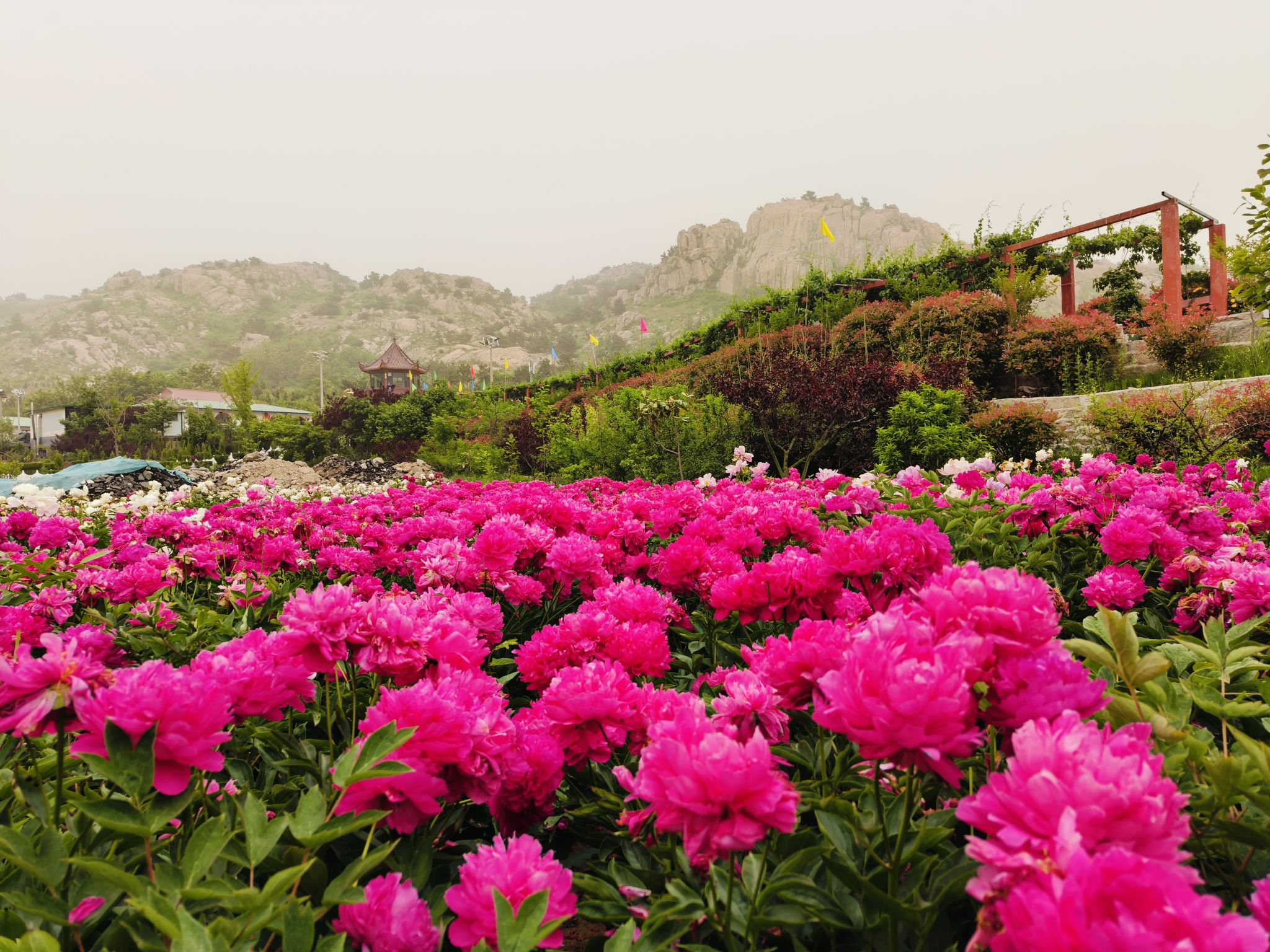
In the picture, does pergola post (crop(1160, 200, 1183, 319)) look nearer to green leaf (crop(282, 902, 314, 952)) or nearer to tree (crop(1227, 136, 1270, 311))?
tree (crop(1227, 136, 1270, 311))

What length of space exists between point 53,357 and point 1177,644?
4896 inches

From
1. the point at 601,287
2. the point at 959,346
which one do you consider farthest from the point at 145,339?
the point at 959,346

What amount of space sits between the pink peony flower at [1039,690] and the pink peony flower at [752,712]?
10.5 inches

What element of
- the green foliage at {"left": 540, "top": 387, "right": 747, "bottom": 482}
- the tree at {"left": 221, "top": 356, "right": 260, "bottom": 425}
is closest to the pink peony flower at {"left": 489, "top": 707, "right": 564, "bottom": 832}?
the green foliage at {"left": 540, "top": 387, "right": 747, "bottom": 482}

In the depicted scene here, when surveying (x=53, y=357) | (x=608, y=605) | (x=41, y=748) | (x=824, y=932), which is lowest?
(x=824, y=932)

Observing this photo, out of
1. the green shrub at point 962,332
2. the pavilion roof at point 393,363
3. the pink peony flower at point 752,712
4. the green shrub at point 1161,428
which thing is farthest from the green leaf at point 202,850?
the pavilion roof at point 393,363

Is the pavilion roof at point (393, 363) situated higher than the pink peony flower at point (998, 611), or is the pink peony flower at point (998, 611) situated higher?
the pavilion roof at point (393, 363)

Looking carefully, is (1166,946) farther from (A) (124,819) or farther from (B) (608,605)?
(B) (608,605)

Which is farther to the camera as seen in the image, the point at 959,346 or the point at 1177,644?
the point at 959,346

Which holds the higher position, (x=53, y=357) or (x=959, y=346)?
(x=53, y=357)

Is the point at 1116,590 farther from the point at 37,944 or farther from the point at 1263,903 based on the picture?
the point at 37,944

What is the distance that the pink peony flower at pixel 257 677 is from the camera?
32.7 inches

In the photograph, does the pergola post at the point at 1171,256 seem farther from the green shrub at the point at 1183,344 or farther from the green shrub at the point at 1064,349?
the green shrub at the point at 1064,349

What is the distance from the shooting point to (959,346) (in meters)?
10.0
